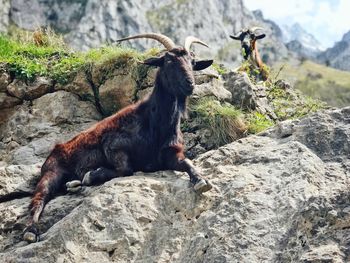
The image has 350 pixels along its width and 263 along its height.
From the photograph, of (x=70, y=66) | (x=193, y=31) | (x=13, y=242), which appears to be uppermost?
(x=70, y=66)

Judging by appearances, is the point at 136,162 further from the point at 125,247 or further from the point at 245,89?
the point at 245,89

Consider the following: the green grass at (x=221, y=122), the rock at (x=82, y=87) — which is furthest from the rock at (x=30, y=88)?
the green grass at (x=221, y=122)

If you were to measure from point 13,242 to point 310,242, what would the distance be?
347 centimetres

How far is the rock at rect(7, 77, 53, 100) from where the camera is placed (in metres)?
11.0

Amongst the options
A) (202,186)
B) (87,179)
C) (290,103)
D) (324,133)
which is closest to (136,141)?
(87,179)

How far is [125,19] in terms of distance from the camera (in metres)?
108

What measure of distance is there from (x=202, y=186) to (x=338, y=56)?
599 ft

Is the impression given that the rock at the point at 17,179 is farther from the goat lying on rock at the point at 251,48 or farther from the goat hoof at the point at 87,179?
the goat lying on rock at the point at 251,48

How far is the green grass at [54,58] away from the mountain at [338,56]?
153 m

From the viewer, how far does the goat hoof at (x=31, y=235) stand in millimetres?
7039

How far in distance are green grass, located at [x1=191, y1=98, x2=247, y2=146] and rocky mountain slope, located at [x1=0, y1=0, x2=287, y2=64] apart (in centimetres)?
7407

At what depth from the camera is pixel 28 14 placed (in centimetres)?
9962

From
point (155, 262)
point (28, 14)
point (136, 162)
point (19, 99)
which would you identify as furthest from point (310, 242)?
point (28, 14)

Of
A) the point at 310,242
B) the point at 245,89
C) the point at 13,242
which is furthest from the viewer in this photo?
the point at 245,89
